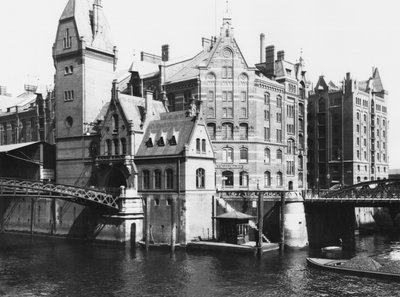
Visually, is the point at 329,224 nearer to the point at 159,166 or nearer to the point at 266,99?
the point at 159,166

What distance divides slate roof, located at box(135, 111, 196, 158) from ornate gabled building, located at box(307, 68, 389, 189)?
58585 millimetres

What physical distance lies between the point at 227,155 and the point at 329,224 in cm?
2349

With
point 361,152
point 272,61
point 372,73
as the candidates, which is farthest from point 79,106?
point 372,73

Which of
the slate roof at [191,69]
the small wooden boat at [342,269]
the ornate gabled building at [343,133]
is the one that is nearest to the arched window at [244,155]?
the slate roof at [191,69]

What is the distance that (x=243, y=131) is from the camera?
88.8 m

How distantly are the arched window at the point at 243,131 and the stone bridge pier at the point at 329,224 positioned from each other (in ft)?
75.0

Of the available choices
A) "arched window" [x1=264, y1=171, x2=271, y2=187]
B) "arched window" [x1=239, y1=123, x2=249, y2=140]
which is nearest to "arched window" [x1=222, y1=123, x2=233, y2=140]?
"arched window" [x1=239, y1=123, x2=249, y2=140]

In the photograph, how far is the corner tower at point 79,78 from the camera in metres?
80.5

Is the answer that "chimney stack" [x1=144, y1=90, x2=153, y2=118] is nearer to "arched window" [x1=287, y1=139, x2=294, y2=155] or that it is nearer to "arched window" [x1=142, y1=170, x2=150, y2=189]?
"arched window" [x1=142, y1=170, x2=150, y2=189]

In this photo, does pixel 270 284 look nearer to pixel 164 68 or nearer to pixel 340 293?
pixel 340 293

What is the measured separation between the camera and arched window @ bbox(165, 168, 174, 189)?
68.4 m

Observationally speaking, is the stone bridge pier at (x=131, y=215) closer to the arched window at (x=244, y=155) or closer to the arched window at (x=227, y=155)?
the arched window at (x=227, y=155)

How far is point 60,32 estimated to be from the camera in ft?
276

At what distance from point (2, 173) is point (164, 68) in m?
34.1
